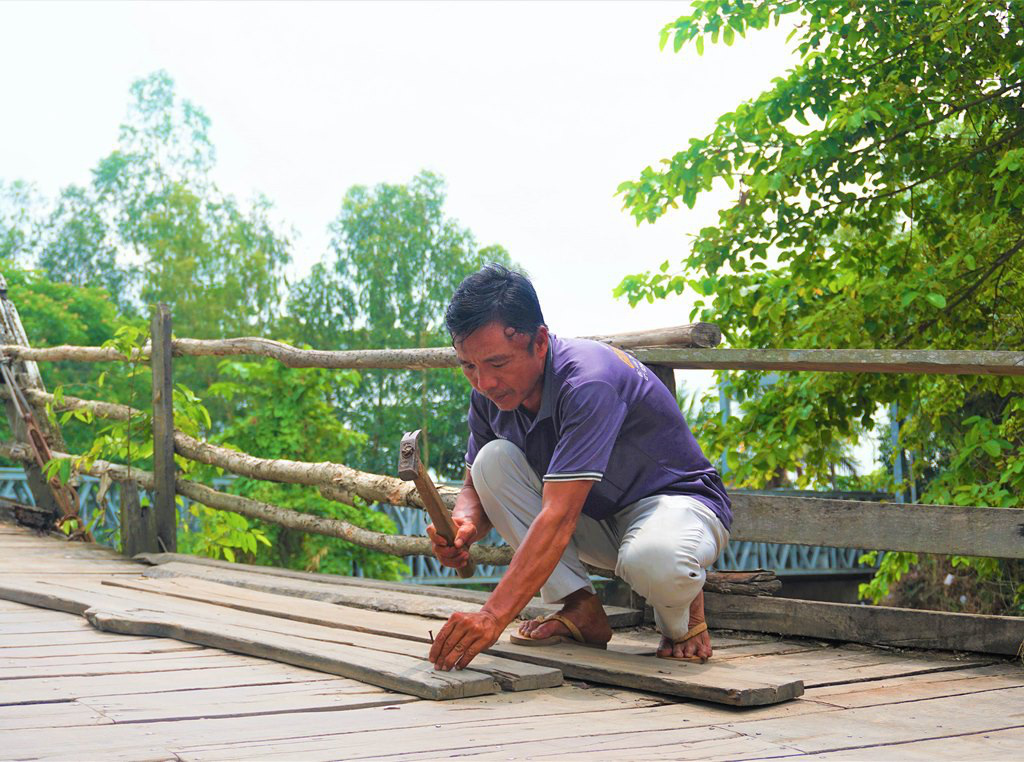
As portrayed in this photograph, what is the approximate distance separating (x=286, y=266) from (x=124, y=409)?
3268 cm

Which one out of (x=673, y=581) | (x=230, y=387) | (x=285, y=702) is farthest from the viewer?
(x=230, y=387)

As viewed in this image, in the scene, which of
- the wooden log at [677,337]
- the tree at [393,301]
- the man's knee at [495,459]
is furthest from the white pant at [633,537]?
the tree at [393,301]

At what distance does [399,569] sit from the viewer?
1091cm

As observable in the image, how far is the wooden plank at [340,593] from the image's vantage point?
10.7 feet

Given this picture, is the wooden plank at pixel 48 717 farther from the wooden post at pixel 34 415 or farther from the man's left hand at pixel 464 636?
the wooden post at pixel 34 415

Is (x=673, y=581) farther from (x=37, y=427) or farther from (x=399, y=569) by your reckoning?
(x=399, y=569)

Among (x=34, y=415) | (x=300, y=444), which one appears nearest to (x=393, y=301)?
(x=300, y=444)

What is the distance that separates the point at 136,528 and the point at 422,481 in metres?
3.09

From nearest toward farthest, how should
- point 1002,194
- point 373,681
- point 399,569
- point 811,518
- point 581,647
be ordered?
1. point 373,681
2. point 581,647
3. point 811,518
4. point 1002,194
5. point 399,569

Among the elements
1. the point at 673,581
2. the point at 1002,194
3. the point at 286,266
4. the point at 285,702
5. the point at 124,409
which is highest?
the point at 286,266

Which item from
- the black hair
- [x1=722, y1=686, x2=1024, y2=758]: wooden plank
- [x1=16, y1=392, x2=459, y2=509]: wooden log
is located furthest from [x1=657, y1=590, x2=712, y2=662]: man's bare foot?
[x1=16, y1=392, x2=459, y2=509]: wooden log

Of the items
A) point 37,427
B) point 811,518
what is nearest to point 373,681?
point 811,518

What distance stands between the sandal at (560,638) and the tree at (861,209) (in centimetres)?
324

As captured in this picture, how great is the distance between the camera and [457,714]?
2.04 meters
